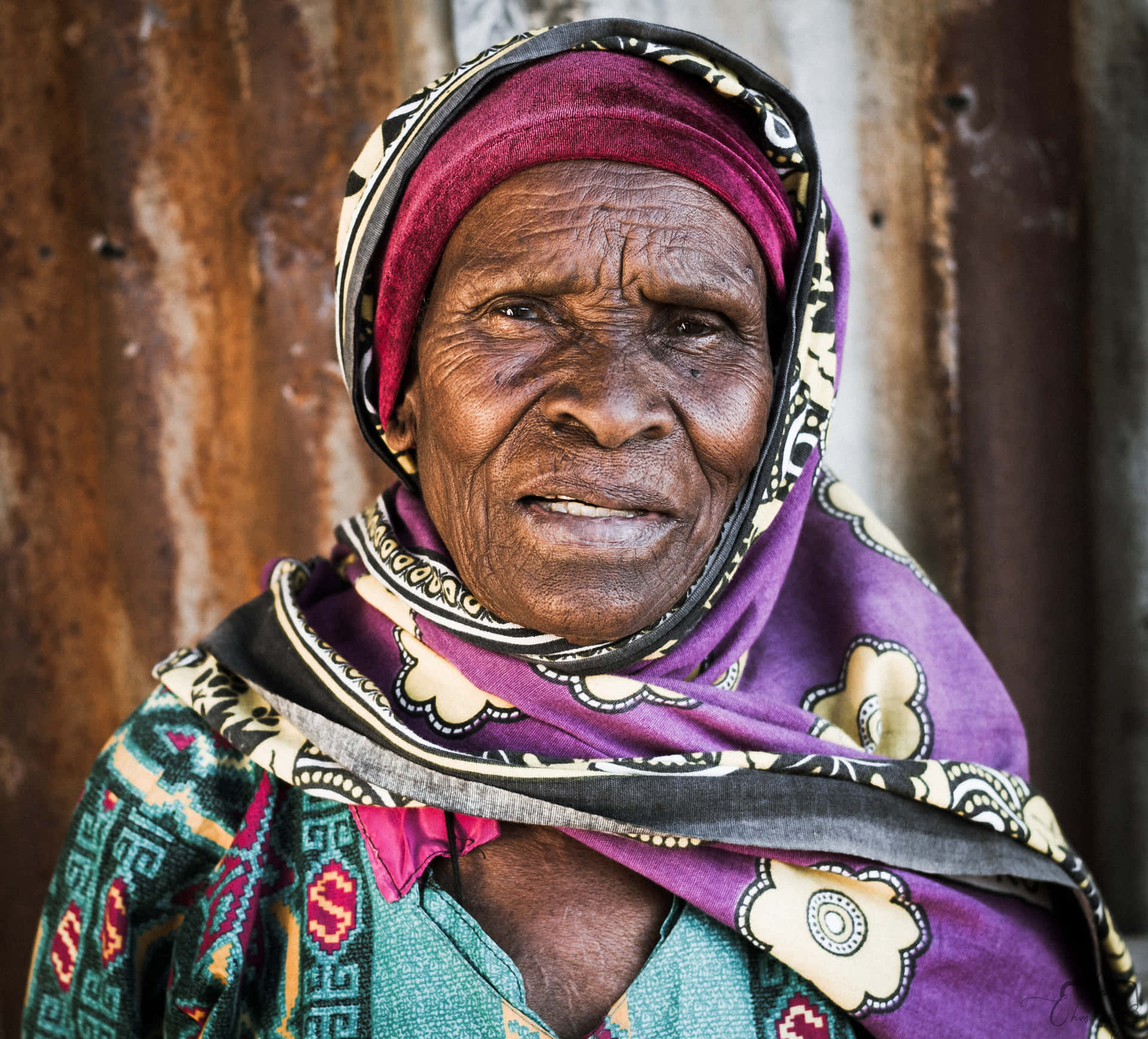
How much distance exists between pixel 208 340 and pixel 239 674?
1179 mm

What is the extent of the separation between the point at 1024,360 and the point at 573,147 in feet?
4.67

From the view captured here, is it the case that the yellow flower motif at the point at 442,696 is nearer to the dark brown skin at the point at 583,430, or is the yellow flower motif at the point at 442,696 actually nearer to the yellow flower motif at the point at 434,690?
the yellow flower motif at the point at 434,690

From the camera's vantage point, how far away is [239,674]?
1595 millimetres

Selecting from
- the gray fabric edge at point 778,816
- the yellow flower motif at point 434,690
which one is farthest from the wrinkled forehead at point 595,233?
the gray fabric edge at point 778,816

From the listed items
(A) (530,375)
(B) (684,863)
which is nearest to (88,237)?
(A) (530,375)

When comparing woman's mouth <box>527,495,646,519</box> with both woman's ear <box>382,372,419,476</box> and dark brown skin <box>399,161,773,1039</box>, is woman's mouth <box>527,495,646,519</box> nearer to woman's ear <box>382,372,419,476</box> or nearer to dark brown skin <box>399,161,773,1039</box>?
dark brown skin <box>399,161,773,1039</box>

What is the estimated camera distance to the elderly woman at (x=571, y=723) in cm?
139

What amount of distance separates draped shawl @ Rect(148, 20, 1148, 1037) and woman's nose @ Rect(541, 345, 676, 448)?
258mm

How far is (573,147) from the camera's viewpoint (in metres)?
1.45

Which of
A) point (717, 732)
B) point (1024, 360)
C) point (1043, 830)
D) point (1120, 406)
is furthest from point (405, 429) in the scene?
point (1120, 406)

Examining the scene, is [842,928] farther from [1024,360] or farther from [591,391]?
[1024,360]

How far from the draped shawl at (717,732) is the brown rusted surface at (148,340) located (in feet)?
2.70

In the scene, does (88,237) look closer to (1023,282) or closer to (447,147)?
(447,147)

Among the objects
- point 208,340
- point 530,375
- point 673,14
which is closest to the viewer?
point 530,375
